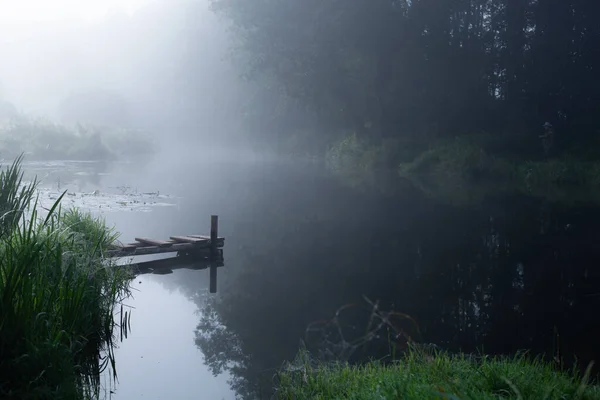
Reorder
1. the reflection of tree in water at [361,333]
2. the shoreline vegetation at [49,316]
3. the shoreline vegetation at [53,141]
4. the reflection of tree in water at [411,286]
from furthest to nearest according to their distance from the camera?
the shoreline vegetation at [53,141] < the reflection of tree in water at [411,286] < the reflection of tree in water at [361,333] < the shoreline vegetation at [49,316]

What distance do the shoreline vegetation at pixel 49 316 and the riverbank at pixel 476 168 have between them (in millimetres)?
16781

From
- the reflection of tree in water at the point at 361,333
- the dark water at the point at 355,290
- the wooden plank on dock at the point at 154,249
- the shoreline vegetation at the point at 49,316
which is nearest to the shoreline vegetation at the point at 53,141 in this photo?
the dark water at the point at 355,290

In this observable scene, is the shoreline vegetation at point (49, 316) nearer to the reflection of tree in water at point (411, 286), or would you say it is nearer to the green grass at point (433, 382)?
the reflection of tree in water at point (411, 286)

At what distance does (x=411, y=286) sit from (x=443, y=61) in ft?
87.7

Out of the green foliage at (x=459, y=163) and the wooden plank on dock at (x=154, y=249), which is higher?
the green foliage at (x=459, y=163)

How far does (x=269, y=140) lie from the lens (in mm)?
62562

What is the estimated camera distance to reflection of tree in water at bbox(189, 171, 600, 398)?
8.20 meters

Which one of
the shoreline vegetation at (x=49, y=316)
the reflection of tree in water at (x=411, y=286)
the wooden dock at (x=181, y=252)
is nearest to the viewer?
the shoreline vegetation at (x=49, y=316)

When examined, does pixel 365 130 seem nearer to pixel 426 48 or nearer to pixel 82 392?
pixel 426 48

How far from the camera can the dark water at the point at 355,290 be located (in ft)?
25.7

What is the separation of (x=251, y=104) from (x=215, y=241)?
46.1 meters

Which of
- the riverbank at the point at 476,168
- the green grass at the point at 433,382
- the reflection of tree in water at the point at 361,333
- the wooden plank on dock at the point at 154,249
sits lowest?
the reflection of tree in water at the point at 361,333

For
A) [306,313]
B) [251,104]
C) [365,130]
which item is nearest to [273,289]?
[306,313]

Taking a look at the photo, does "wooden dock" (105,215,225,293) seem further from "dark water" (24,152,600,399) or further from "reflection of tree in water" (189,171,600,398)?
"reflection of tree in water" (189,171,600,398)
